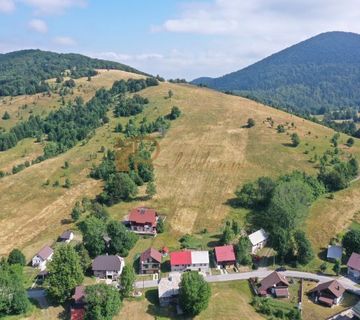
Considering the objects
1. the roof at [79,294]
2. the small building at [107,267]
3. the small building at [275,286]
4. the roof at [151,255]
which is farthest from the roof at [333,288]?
the roof at [79,294]

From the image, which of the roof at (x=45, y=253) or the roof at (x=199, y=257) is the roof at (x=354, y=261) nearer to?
the roof at (x=199, y=257)

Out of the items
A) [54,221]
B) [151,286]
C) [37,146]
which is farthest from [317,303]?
[37,146]

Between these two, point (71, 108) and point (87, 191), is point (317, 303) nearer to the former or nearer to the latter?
point (87, 191)

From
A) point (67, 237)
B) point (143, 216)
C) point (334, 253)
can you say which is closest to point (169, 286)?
point (143, 216)

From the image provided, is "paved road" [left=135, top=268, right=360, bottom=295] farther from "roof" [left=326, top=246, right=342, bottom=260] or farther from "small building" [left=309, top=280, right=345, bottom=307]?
"roof" [left=326, top=246, right=342, bottom=260]

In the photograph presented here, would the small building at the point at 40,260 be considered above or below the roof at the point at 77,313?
above

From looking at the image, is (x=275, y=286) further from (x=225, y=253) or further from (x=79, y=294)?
(x=79, y=294)
